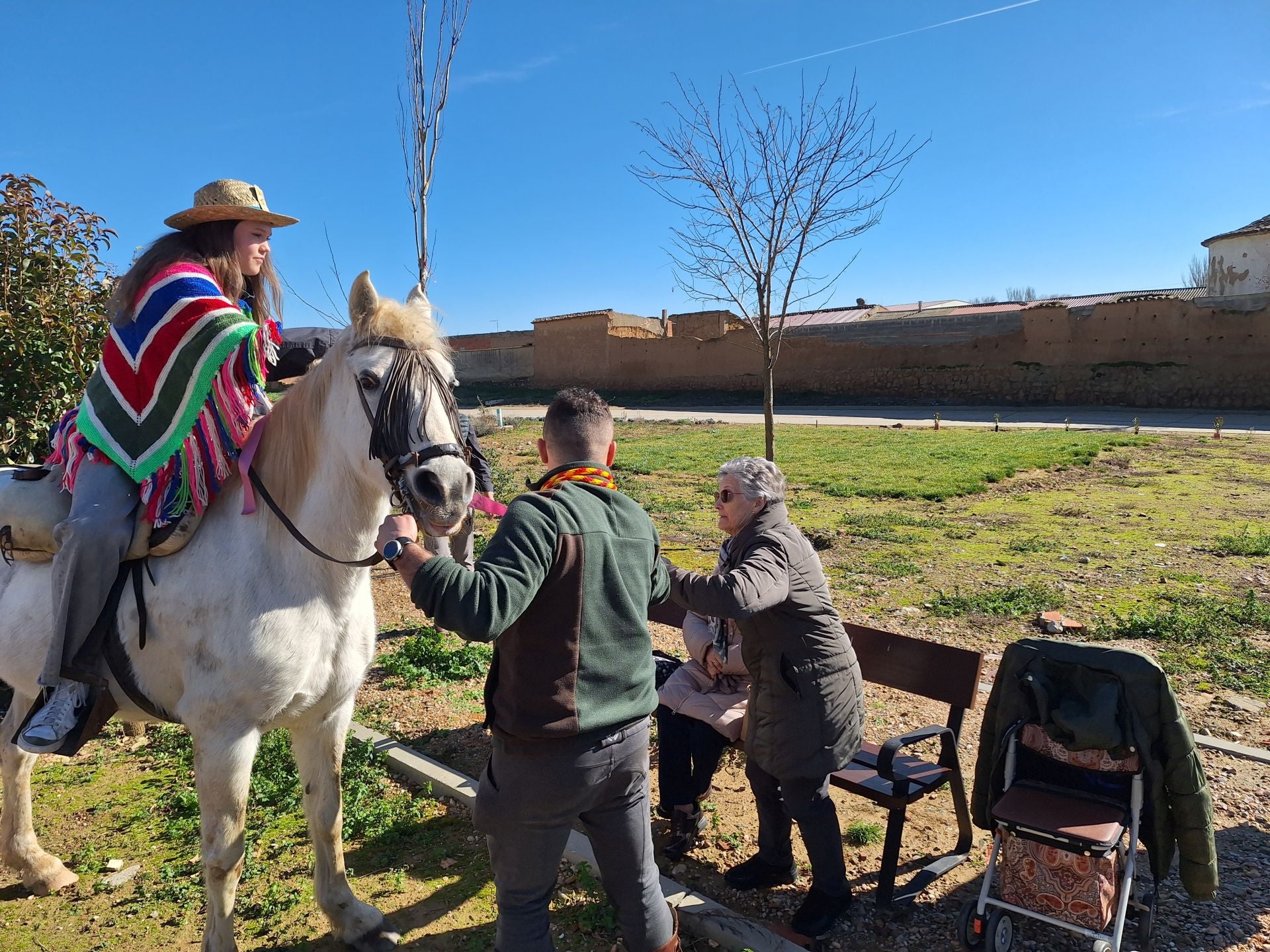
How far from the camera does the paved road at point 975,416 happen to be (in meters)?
19.4

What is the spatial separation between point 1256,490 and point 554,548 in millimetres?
12406

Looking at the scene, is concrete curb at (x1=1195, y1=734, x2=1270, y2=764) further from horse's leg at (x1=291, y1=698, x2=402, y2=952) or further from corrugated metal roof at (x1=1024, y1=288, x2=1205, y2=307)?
corrugated metal roof at (x1=1024, y1=288, x2=1205, y2=307)

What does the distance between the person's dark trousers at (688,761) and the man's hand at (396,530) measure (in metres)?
2.04

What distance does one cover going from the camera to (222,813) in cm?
265

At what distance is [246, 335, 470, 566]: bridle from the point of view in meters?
2.13

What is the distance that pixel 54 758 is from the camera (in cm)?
461

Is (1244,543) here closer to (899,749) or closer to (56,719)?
(899,749)

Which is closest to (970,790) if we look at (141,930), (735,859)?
(735,859)

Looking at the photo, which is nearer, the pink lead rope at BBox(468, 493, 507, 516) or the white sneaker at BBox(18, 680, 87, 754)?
the pink lead rope at BBox(468, 493, 507, 516)

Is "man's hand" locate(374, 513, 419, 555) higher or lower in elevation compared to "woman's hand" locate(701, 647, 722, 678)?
higher

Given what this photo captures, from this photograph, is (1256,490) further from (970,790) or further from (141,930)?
(141,930)

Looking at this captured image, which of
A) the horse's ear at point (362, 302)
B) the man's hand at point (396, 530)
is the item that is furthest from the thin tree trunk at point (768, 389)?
the man's hand at point (396, 530)

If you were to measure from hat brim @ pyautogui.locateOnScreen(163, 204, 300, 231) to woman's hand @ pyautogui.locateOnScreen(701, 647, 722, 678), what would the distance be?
8.62 ft

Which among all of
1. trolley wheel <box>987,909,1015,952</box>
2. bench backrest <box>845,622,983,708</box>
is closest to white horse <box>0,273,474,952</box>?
bench backrest <box>845,622,983,708</box>
